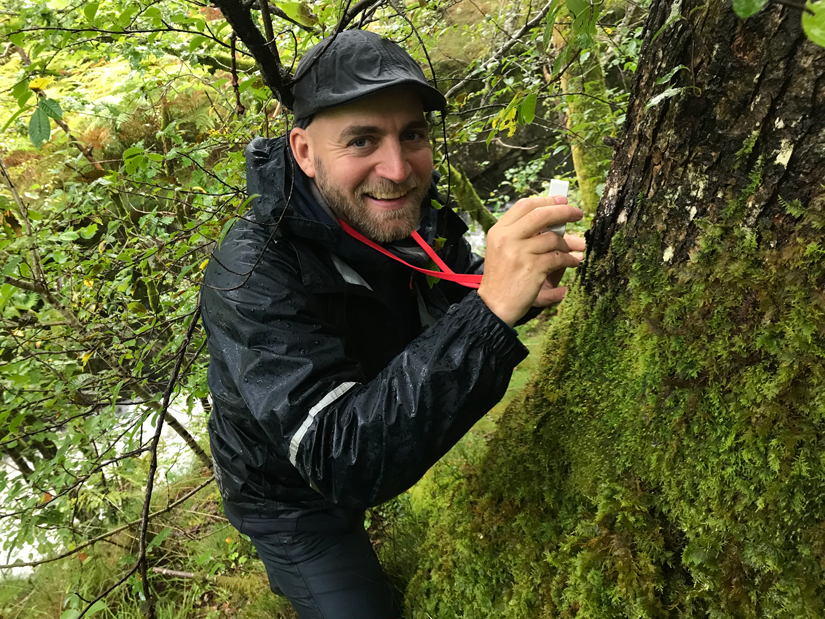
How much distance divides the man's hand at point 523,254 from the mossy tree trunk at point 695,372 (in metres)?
0.25

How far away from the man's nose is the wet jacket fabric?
316mm

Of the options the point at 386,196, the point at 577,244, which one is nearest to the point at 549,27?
the point at 577,244

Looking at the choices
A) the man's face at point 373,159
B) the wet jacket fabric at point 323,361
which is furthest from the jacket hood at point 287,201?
the man's face at point 373,159

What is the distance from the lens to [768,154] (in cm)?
108

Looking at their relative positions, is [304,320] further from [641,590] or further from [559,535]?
[641,590]

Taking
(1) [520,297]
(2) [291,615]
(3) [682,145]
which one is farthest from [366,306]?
(2) [291,615]

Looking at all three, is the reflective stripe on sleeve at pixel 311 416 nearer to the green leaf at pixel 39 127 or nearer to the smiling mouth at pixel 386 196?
the smiling mouth at pixel 386 196

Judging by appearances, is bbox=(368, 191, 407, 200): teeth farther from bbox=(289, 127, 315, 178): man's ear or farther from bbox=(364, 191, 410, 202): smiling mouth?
bbox=(289, 127, 315, 178): man's ear

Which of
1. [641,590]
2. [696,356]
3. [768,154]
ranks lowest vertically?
[641,590]

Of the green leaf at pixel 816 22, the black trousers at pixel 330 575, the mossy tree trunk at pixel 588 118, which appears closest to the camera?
the green leaf at pixel 816 22

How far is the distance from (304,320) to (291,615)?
2.16m

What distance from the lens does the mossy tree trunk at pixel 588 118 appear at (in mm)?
3744

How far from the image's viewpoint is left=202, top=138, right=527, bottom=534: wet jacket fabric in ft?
4.59

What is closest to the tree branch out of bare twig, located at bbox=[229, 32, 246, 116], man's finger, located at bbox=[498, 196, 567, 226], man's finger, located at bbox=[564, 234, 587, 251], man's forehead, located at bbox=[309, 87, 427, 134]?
bare twig, located at bbox=[229, 32, 246, 116]
